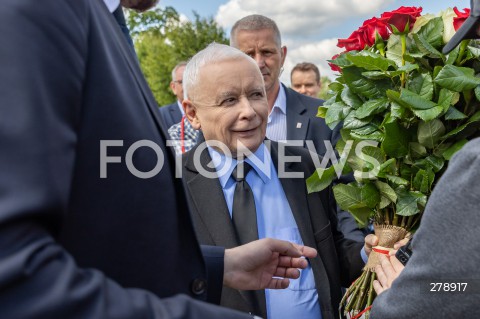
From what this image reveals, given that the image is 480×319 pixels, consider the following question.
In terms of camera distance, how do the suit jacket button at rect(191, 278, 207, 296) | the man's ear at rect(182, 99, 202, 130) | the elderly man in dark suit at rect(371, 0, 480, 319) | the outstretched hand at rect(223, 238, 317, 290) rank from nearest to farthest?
the elderly man in dark suit at rect(371, 0, 480, 319)
the suit jacket button at rect(191, 278, 207, 296)
the outstretched hand at rect(223, 238, 317, 290)
the man's ear at rect(182, 99, 202, 130)

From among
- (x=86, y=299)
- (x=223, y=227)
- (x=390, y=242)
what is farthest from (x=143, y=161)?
(x=390, y=242)

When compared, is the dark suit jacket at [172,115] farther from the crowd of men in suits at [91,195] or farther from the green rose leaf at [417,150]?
the crowd of men in suits at [91,195]

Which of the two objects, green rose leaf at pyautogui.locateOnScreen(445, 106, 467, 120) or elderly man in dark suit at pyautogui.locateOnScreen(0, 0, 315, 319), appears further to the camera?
green rose leaf at pyautogui.locateOnScreen(445, 106, 467, 120)

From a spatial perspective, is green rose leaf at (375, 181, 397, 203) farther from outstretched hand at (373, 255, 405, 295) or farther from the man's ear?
the man's ear

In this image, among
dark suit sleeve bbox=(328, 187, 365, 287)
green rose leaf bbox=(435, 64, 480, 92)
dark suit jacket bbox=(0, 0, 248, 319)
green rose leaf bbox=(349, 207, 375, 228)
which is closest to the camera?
dark suit jacket bbox=(0, 0, 248, 319)

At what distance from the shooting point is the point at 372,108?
2.05m

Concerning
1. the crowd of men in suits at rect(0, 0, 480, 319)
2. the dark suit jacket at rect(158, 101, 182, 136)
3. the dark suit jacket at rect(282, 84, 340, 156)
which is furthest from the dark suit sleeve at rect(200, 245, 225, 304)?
the dark suit jacket at rect(158, 101, 182, 136)

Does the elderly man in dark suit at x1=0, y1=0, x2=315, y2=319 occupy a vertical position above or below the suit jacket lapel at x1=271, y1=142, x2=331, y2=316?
above

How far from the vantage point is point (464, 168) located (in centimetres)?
109

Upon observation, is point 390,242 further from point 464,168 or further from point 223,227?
point 464,168

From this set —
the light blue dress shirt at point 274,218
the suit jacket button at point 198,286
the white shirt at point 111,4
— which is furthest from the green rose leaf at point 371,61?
the suit jacket button at point 198,286

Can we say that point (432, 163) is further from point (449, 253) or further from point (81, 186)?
point (81, 186)

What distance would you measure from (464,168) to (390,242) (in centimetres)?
106

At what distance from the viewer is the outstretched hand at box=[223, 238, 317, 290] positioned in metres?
1.73
